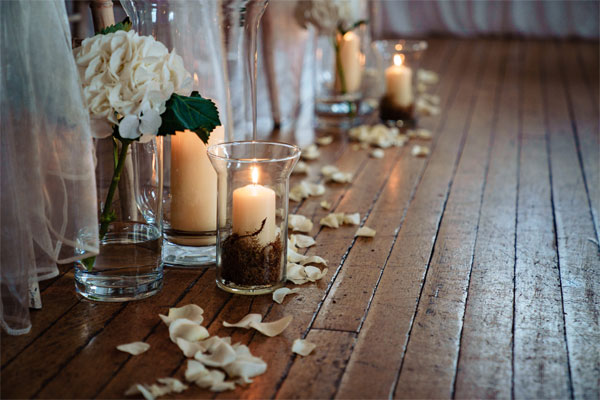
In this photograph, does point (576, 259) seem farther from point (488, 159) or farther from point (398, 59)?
point (398, 59)

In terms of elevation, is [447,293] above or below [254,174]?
below

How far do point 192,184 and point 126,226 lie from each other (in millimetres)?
156

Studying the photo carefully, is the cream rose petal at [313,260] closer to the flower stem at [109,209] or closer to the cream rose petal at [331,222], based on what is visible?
the cream rose petal at [331,222]

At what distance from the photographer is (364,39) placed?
2.41 m

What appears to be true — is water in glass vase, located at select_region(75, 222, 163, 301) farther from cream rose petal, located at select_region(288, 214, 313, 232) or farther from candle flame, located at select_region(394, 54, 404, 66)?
candle flame, located at select_region(394, 54, 404, 66)

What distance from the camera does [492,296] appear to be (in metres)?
1.18

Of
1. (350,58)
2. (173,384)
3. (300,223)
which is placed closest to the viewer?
(173,384)

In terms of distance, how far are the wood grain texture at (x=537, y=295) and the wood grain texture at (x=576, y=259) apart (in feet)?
0.05

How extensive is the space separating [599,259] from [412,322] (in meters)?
0.46

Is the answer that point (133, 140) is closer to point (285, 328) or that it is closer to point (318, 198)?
point (285, 328)

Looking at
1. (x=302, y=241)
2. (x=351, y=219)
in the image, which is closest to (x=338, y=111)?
(x=351, y=219)

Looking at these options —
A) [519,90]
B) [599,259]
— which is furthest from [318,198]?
[519,90]

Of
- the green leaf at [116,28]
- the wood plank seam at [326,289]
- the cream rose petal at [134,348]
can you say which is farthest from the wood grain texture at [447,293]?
the green leaf at [116,28]

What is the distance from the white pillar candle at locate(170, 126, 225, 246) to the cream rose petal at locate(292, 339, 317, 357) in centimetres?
33
